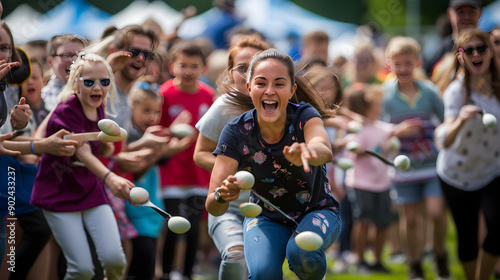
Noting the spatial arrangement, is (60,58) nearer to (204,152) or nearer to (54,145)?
(54,145)

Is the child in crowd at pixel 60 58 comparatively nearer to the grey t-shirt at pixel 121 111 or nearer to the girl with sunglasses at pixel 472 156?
the grey t-shirt at pixel 121 111

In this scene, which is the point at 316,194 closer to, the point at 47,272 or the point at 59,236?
the point at 59,236

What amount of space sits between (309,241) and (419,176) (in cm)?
337

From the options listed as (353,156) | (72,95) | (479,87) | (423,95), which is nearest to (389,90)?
(423,95)

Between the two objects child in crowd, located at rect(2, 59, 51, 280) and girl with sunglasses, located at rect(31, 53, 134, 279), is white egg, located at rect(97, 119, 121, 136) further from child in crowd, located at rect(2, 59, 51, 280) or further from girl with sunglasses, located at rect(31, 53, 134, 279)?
child in crowd, located at rect(2, 59, 51, 280)

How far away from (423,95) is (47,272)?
12.0 feet

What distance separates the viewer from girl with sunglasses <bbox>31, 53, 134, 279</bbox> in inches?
157

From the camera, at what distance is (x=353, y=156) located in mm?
7094

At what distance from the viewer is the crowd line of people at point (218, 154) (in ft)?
11.7

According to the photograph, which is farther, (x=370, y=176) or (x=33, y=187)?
(x=370, y=176)

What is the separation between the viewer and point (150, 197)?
4.95 m

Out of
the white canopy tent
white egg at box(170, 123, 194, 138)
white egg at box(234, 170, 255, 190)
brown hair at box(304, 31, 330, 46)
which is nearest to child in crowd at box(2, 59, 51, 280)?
white egg at box(170, 123, 194, 138)

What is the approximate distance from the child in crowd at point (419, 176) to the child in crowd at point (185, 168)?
6.13 feet

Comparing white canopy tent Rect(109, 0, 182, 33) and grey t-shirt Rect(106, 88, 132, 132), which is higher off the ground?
grey t-shirt Rect(106, 88, 132, 132)
